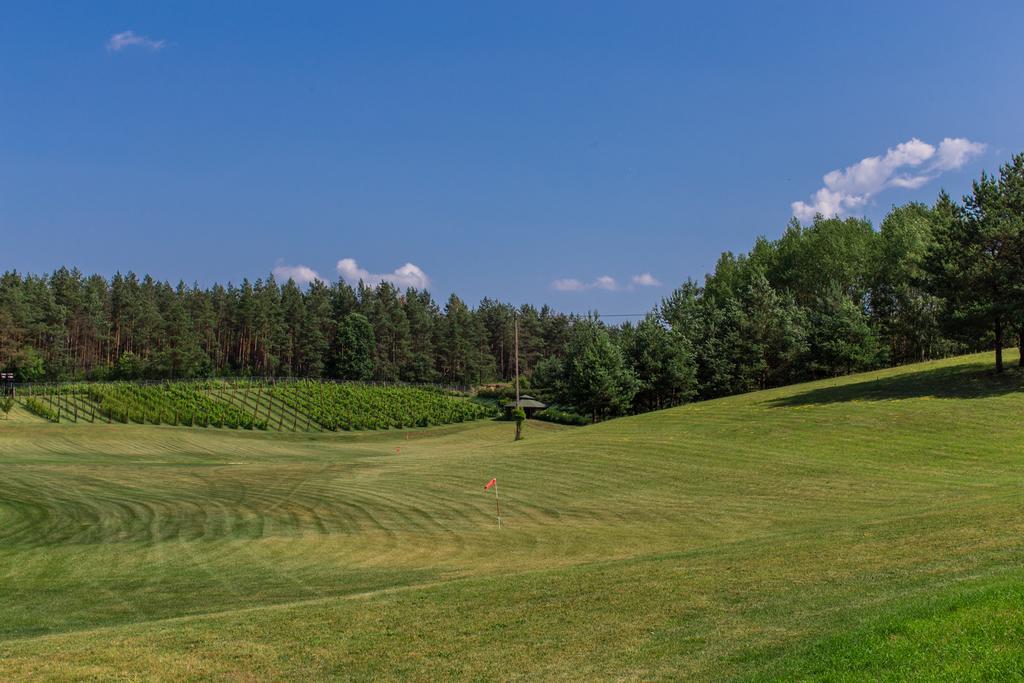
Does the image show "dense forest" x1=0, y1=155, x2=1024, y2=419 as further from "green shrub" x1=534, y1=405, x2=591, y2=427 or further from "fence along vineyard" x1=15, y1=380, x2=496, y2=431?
"fence along vineyard" x1=15, y1=380, x2=496, y2=431

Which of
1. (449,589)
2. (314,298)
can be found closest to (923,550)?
(449,589)

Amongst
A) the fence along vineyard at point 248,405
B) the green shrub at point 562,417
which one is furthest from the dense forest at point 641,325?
the fence along vineyard at point 248,405

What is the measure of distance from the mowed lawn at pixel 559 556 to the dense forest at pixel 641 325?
9579 mm

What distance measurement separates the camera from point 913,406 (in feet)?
130

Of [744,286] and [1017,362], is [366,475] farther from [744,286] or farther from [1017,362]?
[744,286]

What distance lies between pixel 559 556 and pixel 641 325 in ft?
186

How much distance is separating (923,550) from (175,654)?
46.1 feet

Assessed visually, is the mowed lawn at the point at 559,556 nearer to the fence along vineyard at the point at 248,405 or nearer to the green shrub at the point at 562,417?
the fence along vineyard at the point at 248,405

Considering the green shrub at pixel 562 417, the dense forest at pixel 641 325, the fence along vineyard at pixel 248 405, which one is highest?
the dense forest at pixel 641 325

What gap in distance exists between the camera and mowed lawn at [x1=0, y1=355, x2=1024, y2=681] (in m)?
9.80

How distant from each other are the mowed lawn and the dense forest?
958 cm

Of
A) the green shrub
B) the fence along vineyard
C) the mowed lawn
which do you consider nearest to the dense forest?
the green shrub

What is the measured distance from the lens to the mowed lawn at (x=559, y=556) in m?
9.80

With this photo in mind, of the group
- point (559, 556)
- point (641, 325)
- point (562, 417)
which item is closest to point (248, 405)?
point (562, 417)
